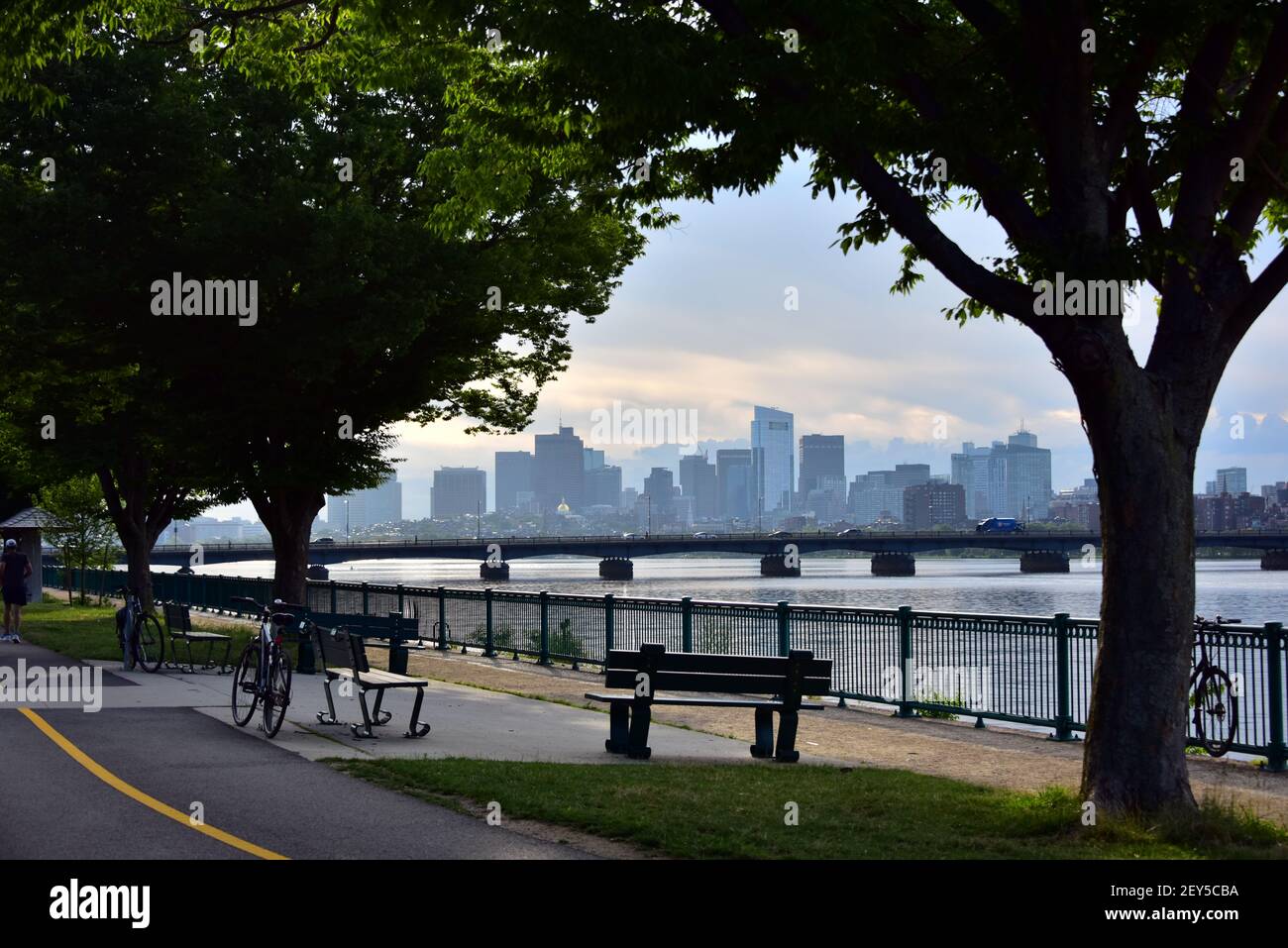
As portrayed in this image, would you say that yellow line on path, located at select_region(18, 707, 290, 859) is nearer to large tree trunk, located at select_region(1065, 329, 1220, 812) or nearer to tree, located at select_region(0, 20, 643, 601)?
large tree trunk, located at select_region(1065, 329, 1220, 812)

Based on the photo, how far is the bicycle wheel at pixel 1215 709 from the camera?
13.8m

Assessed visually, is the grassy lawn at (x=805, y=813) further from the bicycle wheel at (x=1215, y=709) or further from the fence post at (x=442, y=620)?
the fence post at (x=442, y=620)

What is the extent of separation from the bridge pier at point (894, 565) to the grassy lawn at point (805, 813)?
382 ft

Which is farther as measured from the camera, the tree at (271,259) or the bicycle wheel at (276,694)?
the tree at (271,259)

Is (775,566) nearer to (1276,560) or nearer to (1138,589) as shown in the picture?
(1276,560)

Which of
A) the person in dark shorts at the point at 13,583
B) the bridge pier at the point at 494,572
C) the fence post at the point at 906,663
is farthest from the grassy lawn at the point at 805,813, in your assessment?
the bridge pier at the point at 494,572

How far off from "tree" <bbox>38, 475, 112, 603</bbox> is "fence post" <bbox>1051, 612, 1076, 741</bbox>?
40.4 meters

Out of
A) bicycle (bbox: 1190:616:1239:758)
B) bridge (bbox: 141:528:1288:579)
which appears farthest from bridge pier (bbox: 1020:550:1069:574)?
bicycle (bbox: 1190:616:1239:758)

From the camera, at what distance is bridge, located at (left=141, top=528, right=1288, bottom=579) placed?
11700 cm

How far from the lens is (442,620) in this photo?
2820 centimetres

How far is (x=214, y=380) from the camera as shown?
27.3 meters

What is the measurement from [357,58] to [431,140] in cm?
1240
